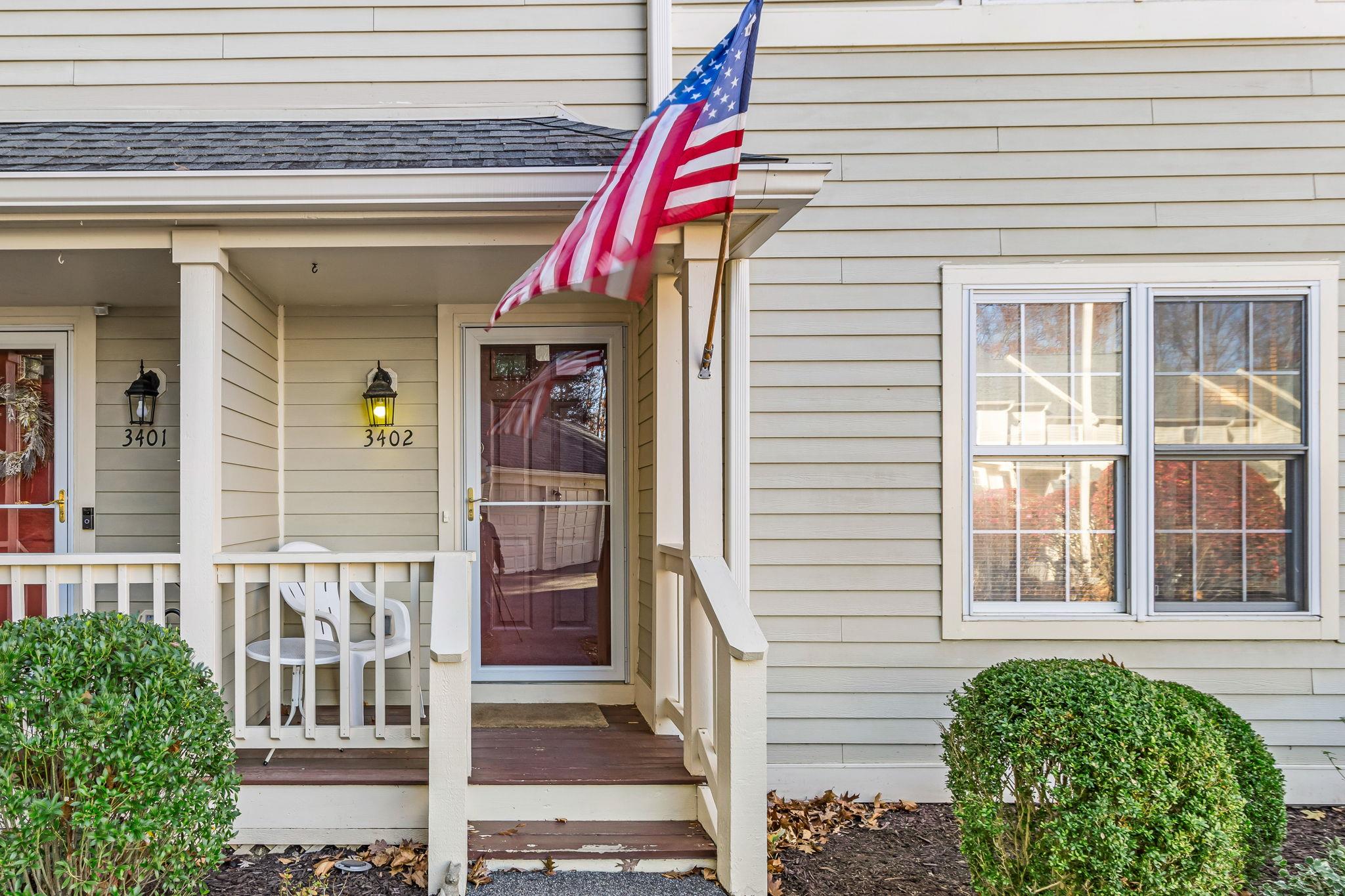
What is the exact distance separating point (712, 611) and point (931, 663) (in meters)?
1.48

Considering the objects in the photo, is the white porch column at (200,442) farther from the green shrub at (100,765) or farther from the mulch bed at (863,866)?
the mulch bed at (863,866)

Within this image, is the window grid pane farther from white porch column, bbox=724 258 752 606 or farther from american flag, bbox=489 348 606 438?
american flag, bbox=489 348 606 438

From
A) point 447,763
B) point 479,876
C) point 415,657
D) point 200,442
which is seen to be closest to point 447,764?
point 447,763

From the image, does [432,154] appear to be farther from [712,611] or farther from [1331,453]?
[1331,453]

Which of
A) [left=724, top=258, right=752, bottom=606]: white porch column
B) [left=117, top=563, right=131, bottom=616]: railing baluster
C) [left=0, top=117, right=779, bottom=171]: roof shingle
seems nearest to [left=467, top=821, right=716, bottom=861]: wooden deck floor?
[left=724, top=258, right=752, bottom=606]: white porch column

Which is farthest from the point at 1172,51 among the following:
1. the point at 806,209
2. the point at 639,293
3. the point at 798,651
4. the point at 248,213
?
the point at 248,213

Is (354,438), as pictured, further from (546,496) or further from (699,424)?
(699,424)

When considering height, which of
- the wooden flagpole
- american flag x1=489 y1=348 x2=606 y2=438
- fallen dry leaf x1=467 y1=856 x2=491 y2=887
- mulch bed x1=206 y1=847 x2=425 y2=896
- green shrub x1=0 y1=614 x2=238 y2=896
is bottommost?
mulch bed x1=206 y1=847 x2=425 y2=896

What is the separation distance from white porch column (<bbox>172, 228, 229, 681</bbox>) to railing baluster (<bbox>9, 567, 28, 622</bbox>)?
494 millimetres

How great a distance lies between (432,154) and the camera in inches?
120

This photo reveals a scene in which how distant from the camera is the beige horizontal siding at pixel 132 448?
395 cm

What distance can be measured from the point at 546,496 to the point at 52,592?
2006mm

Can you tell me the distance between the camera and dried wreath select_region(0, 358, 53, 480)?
3922 mm

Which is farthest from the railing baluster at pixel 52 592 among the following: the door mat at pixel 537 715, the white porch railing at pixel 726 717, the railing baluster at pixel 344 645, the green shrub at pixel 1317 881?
the green shrub at pixel 1317 881
